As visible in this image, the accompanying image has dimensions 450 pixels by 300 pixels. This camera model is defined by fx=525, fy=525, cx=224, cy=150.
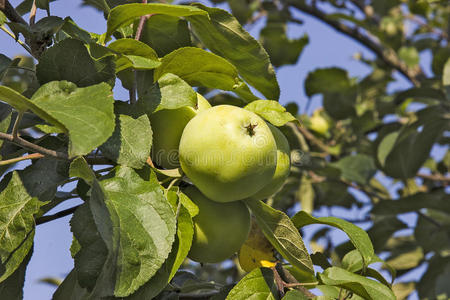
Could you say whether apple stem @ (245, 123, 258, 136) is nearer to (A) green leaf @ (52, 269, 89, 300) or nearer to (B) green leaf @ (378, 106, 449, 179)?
(A) green leaf @ (52, 269, 89, 300)

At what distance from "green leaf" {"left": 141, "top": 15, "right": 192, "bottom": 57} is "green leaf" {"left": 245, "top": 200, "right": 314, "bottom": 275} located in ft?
1.04

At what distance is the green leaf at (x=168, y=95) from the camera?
Answer: 0.77 meters

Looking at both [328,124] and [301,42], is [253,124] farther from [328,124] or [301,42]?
[328,124]

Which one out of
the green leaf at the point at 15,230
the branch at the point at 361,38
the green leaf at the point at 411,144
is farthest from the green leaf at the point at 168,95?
the branch at the point at 361,38

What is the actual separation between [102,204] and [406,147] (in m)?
1.63

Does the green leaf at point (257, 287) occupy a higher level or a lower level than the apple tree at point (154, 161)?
lower

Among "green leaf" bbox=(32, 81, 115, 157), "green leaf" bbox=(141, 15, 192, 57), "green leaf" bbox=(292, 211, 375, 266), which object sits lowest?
"green leaf" bbox=(292, 211, 375, 266)

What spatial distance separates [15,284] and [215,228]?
330mm

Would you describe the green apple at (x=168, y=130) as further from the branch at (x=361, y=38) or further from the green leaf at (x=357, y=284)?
the branch at (x=361, y=38)

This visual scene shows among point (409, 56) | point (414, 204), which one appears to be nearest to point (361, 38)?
point (409, 56)

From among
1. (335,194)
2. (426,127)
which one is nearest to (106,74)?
(426,127)

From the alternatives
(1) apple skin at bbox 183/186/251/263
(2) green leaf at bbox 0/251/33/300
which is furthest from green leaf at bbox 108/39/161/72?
(2) green leaf at bbox 0/251/33/300

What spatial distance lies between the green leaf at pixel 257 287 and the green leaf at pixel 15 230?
31cm

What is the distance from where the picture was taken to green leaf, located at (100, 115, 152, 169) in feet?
2.37
